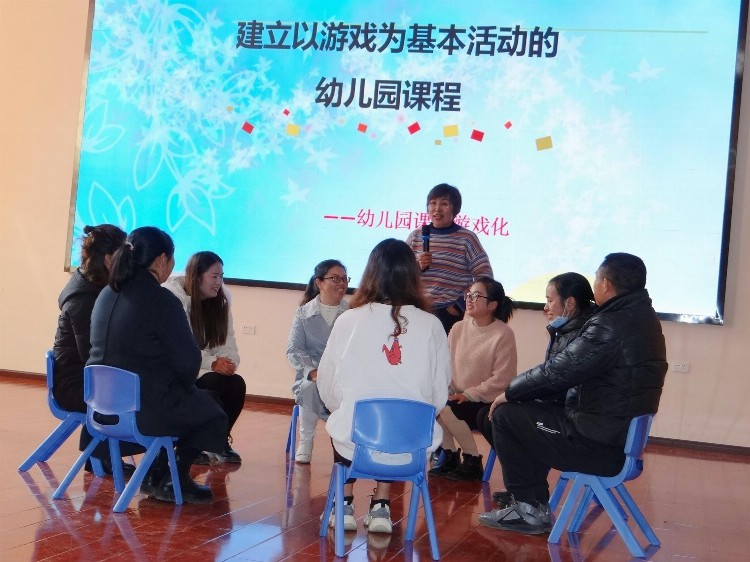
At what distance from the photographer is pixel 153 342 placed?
361cm

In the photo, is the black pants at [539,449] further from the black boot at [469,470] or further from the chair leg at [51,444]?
the chair leg at [51,444]

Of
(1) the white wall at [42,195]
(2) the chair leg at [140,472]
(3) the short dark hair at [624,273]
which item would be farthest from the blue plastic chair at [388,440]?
(1) the white wall at [42,195]

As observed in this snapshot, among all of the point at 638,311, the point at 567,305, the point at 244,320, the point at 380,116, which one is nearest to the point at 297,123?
the point at 380,116

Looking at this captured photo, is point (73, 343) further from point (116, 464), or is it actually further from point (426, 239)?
point (426, 239)

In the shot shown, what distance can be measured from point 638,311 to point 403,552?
1.20 m

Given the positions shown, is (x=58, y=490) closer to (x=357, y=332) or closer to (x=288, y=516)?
(x=288, y=516)

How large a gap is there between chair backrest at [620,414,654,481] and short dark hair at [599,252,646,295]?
0.47 meters

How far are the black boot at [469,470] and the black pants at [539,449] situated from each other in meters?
0.91

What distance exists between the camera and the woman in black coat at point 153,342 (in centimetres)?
360

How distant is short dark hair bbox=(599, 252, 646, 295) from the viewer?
3561 millimetres

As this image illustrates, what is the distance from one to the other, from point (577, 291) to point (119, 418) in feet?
6.07

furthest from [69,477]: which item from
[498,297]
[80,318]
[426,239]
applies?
[426,239]

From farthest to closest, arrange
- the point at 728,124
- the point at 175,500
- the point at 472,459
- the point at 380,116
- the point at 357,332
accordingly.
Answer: the point at 380,116
the point at 728,124
the point at 472,459
the point at 175,500
the point at 357,332

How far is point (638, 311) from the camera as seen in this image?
11.5 feet
